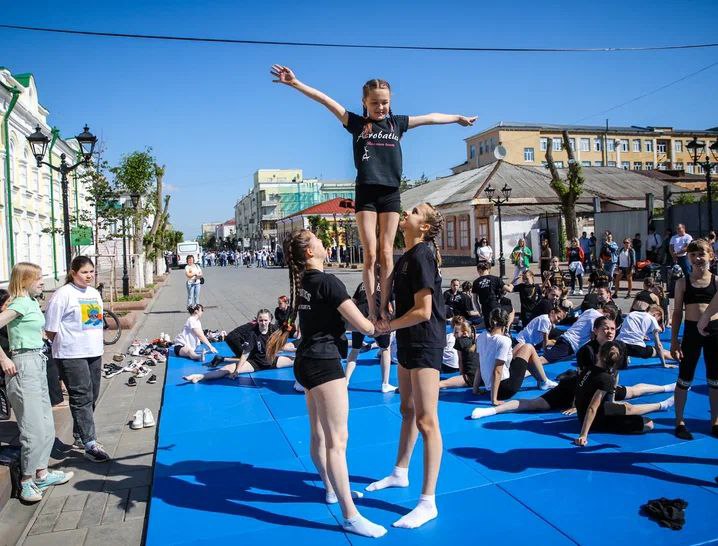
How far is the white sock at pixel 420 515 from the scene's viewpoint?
405cm

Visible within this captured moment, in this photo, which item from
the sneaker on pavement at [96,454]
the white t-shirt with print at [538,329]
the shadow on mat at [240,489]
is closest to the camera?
the shadow on mat at [240,489]

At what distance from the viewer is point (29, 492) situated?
4.83 metres

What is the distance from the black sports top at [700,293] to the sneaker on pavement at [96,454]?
590 centimetres

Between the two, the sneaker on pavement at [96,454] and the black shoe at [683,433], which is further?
the sneaker on pavement at [96,454]

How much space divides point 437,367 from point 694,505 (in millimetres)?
2236

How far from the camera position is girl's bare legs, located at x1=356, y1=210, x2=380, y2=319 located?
4250 millimetres

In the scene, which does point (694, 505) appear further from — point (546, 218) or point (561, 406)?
point (546, 218)

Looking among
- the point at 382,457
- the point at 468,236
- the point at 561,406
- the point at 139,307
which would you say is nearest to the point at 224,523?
the point at 382,457

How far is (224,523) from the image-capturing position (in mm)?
4379

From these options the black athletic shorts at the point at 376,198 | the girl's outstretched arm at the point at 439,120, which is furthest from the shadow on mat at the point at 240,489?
the girl's outstretched arm at the point at 439,120

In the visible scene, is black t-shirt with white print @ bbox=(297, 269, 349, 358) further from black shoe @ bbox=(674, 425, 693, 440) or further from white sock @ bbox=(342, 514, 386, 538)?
black shoe @ bbox=(674, 425, 693, 440)

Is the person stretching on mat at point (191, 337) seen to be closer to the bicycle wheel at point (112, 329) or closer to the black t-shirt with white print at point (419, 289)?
the bicycle wheel at point (112, 329)

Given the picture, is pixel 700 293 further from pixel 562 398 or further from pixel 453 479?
pixel 453 479

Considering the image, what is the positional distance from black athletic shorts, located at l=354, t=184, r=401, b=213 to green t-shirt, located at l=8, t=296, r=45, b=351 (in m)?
2.98
